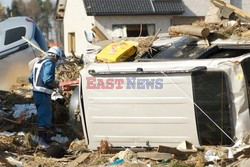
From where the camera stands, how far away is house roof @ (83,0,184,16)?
930 inches

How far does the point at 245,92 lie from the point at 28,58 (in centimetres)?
821

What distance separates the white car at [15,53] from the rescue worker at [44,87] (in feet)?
15.2

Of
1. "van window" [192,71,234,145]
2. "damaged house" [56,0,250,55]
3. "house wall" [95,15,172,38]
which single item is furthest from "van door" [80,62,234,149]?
"house wall" [95,15,172,38]

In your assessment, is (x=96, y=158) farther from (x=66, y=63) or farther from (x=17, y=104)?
(x=66, y=63)

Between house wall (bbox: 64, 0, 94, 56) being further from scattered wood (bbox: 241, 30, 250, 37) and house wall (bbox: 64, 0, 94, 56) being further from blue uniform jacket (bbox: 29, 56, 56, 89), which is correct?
scattered wood (bbox: 241, 30, 250, 37)

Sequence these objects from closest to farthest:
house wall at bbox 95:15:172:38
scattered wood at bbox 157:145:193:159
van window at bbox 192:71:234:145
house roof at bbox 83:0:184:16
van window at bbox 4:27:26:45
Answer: van window at bbox 192:71:234:145, scattered wood at bbox 157:145:193:159, van window at bbox 4:27:26:45, house roof at bbox 83:0:184:16, house wall at bbox 95:15:172:38

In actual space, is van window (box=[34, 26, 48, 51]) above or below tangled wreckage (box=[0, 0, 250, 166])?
below

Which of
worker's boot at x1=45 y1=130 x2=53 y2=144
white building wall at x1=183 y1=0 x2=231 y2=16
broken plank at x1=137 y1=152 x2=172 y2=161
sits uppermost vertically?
broken plank at x1=137 y1=152 x2=172 y2=161

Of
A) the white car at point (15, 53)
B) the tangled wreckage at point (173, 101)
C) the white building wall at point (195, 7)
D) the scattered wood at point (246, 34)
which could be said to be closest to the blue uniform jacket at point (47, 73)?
the tangled wreckage at point (173, 101)

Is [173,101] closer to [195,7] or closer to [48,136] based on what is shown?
[48,136]

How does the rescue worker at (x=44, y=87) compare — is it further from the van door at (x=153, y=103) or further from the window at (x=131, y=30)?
the window at (x=131, y=30)

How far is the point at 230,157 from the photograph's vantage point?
6.90 m

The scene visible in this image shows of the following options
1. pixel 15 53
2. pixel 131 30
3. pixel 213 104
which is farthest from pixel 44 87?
pixel 131 30

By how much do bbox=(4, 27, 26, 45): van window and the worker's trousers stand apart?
213 inches
